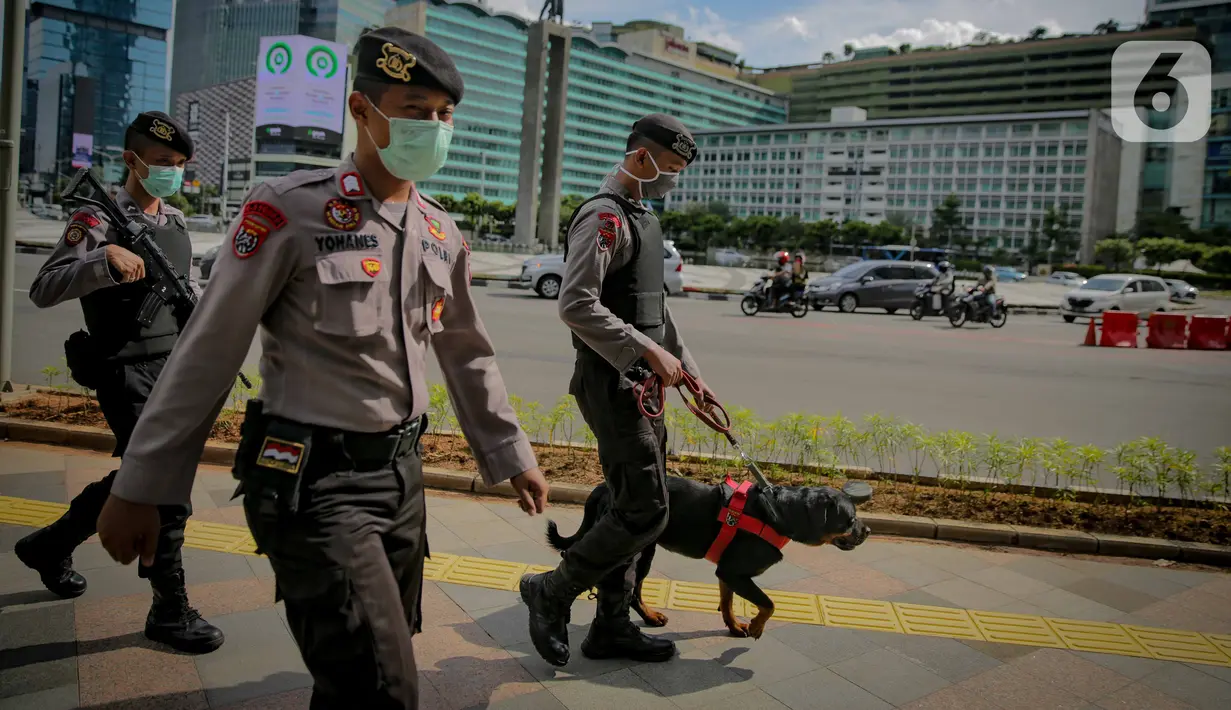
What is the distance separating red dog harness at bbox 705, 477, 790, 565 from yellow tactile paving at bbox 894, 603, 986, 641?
3.08ft

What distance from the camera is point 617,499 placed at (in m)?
3.30

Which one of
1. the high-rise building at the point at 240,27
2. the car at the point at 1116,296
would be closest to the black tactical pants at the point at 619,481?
the car at the point at 1116,296

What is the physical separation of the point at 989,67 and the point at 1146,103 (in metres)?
30.7

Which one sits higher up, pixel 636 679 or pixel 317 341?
pixel 317 341

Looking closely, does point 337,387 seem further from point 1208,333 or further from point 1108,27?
point 1108,27

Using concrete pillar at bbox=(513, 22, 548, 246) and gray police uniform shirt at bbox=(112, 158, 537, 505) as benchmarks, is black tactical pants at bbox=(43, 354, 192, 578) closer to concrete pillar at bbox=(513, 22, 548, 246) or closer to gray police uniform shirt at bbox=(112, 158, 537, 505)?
gray police uniform shirt at bbox=(112, 158, 537, 505)

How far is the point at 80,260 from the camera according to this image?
133 inches

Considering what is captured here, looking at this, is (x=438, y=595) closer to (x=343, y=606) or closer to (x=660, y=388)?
(x=660, y=388)

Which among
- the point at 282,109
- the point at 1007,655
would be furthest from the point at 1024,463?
the point at 282,109

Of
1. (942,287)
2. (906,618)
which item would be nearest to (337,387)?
(906,618)

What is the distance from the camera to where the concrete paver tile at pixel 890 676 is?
3.34 m

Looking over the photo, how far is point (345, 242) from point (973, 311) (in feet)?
76.1

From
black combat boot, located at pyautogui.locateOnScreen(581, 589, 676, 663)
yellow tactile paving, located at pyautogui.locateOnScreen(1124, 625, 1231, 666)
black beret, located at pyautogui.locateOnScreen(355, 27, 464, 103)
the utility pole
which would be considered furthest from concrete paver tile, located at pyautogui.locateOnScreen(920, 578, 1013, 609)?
the utility pole

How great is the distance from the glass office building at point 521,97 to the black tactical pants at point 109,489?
10674 centimetres
